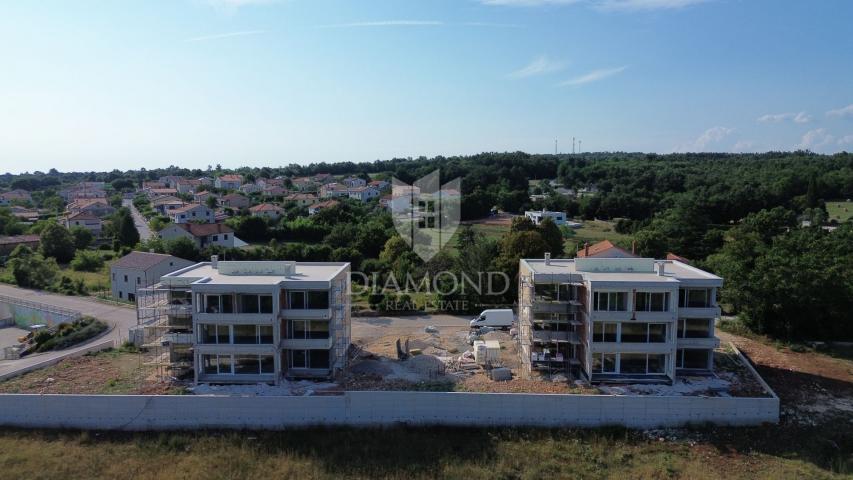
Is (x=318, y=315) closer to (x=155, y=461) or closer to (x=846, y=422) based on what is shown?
(x=155, y=461)

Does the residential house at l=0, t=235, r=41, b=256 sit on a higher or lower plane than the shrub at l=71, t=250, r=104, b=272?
higher

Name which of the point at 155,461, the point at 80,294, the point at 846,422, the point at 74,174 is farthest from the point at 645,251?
the point at 74,174

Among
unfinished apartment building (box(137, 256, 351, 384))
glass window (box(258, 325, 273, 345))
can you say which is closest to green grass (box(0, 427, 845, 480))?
unfinished apartment building (box(137, 256, 351, 384))

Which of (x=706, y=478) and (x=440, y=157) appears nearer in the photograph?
(x=706, y=478)

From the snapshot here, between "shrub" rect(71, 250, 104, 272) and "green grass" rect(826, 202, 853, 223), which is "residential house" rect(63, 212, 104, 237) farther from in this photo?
"green grass" rect(826, 202, 853, 223)

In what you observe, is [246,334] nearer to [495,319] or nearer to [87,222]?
[495,319]

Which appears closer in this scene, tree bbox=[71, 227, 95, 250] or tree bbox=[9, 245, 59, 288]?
tree bbox=[9, 245, 59, 288]

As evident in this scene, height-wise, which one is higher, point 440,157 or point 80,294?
point 440,157
